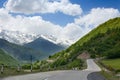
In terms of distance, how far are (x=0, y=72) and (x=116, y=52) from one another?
138 meters

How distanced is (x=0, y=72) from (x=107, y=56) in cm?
14221

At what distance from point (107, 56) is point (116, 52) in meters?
6.87

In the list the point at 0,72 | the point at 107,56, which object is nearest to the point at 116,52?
the point at 107,56

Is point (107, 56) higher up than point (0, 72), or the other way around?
point (107, 56)

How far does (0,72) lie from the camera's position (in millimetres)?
54594

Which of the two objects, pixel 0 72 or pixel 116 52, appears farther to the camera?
pixel 116 52

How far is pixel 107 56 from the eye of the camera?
193 meters

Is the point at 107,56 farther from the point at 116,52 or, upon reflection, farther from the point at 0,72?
the point at 0,72

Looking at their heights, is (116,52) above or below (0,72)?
above

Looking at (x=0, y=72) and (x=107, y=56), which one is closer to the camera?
(x=0, y=72)

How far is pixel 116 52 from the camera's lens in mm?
187500
